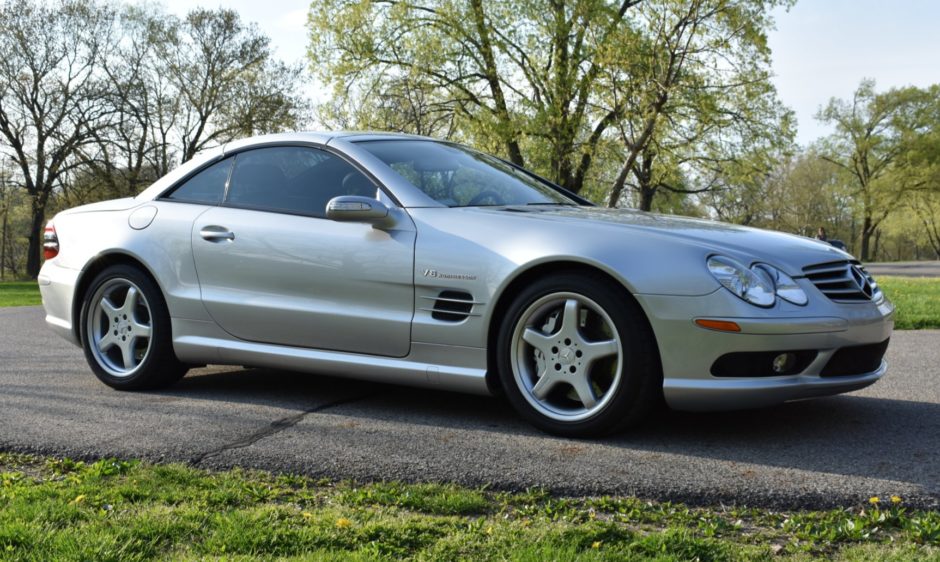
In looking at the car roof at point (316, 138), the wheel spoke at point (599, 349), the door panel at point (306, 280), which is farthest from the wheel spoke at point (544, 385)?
the car roof at point (316, 138)

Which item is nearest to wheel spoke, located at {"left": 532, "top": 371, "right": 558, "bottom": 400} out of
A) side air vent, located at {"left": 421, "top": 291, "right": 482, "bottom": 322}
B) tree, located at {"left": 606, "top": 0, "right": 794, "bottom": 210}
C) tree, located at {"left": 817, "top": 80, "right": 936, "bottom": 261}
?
side air vent, located at {"left": 421, "top": 291, "right": 482, "bottom": 322}

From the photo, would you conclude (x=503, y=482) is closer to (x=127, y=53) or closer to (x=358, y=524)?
(x=358, y=524)

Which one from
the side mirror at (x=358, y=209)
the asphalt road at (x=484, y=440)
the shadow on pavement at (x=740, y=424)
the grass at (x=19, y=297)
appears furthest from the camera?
the grass at (x=19, y=297)

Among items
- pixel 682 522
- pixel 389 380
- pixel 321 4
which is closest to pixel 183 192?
pixel 389 380

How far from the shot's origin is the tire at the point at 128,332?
17.5ft

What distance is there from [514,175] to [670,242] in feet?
5.78

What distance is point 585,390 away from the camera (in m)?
4.05

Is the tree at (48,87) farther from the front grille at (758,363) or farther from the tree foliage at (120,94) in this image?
the front grille at (758,363)

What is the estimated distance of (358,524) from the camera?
2906 millimetres

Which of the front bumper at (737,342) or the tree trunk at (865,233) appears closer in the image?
the front bumper at (737,342)

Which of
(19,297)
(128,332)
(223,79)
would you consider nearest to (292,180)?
(128,332)

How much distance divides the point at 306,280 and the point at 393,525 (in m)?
2.10

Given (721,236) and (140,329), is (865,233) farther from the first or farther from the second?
(140,329)

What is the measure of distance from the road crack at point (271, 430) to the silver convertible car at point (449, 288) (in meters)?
0.26
